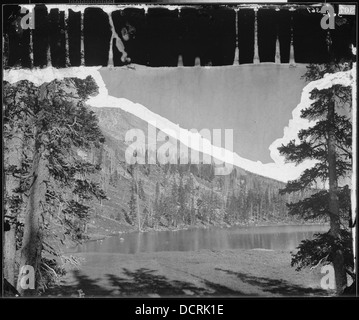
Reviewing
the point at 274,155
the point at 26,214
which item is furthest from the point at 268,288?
the point at 26,214

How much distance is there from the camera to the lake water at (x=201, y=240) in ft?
19.2

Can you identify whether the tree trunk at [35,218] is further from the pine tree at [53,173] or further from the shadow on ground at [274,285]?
the shadow on ground at [274,285]

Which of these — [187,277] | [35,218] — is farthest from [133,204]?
[35,218]

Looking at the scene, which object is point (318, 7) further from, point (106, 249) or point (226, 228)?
point (106, 249)

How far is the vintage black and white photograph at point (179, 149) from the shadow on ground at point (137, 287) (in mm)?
16

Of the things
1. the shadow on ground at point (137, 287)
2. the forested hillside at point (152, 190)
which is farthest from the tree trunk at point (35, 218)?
the shadow on ground at point (137, 287)

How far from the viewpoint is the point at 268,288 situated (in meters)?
5.77

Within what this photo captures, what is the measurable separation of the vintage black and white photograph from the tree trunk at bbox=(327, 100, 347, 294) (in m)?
0.02

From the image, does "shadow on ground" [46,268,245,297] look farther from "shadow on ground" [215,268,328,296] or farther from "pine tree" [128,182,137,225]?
"pine tree" [128,182,137,225]
